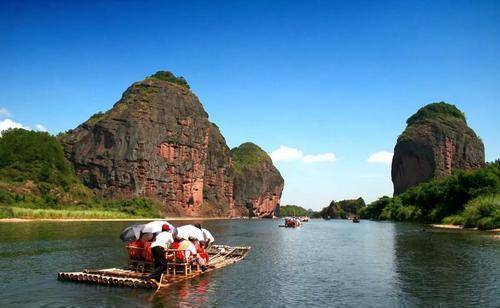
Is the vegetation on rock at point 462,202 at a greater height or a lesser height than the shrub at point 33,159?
lesser

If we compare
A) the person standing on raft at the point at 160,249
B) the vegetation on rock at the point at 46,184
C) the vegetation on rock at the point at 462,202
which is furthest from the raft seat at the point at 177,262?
the vegetation on rock at the point at 46,184

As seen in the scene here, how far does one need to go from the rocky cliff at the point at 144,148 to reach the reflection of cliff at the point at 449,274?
132m

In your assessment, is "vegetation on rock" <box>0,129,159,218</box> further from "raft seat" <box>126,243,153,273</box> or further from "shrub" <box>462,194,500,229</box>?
"shrub" <box>462,194,500,229</box>

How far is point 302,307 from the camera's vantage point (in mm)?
22109

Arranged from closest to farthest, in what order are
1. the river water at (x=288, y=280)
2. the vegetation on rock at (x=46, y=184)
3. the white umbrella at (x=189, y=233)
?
the river water at (x=288, y=280) < the white umbrella at (x=189, y=233) < the vegetation on rock at (x=46, y=184)

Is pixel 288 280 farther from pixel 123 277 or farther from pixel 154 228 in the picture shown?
pixel 123 277

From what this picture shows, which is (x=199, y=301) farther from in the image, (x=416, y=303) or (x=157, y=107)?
(x=157, y=107)

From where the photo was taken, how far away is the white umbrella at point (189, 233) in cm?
2925

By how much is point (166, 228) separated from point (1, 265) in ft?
43.3

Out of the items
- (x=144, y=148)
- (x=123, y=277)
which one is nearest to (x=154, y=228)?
(x=123, y=277)

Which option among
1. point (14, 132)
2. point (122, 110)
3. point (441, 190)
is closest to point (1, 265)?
point (441, 190)

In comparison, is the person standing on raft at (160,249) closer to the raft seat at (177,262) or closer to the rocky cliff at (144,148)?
the raft seat at (177,262)

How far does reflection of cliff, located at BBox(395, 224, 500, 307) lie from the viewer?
78.1ft

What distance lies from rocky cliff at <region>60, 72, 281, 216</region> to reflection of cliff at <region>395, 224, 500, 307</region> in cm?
13194
